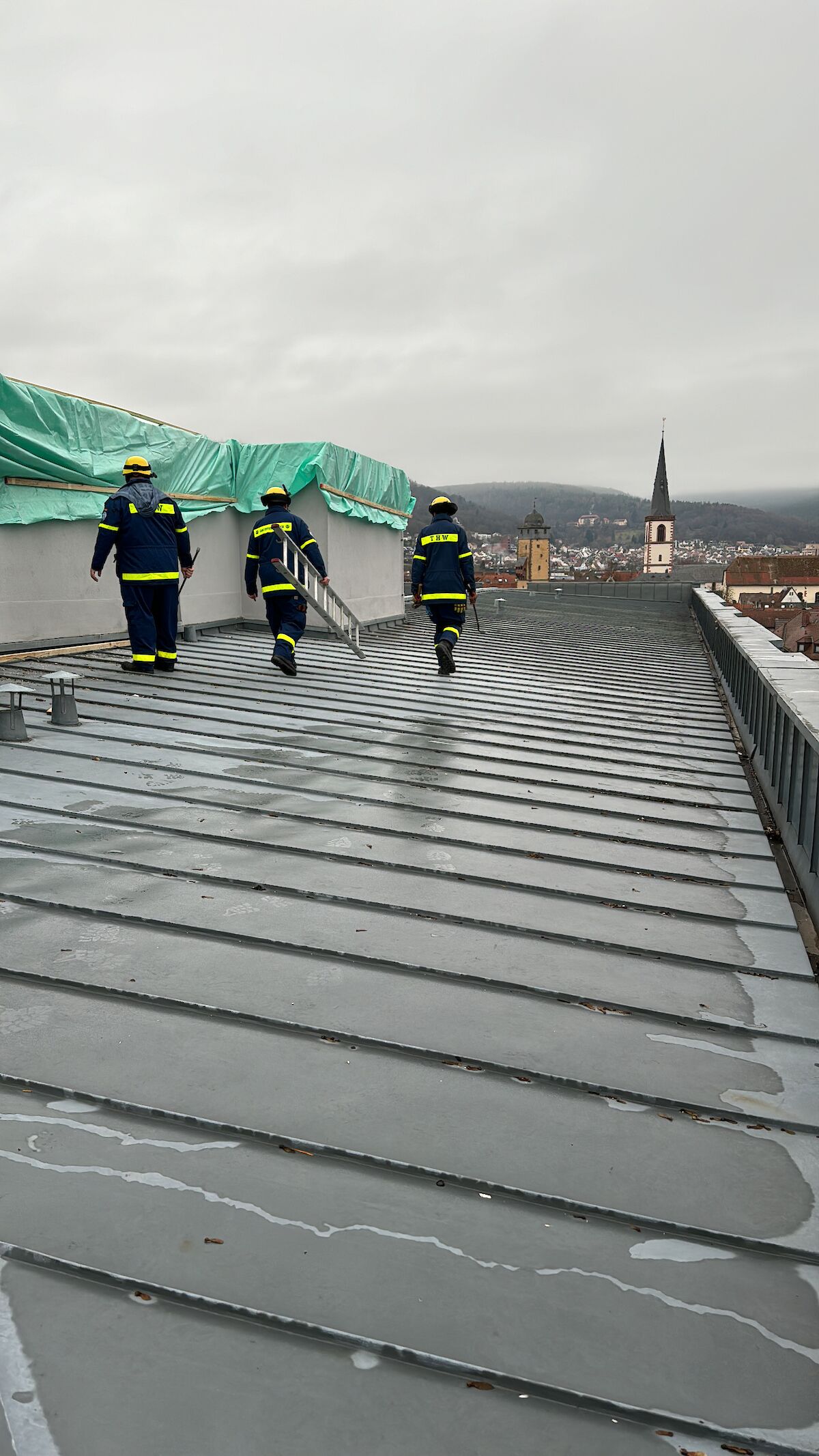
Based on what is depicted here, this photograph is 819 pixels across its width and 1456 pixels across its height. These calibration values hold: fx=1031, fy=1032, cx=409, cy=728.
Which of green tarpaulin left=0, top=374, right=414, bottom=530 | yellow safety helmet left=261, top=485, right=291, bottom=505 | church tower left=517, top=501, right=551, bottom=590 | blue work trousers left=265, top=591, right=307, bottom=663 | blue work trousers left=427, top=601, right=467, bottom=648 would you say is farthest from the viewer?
church tower left=517, top=501, right=551, bottom=590

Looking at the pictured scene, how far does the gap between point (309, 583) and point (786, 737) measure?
6.44 meters

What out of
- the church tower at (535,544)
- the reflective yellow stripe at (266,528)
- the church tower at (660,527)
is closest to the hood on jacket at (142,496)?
the reflective yellow stripe at (266,528)

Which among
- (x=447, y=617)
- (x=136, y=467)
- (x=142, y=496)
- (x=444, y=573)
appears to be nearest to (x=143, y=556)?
(x=142, y=496)

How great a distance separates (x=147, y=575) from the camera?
8.43 meters

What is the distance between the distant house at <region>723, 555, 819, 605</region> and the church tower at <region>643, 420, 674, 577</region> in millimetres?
70583

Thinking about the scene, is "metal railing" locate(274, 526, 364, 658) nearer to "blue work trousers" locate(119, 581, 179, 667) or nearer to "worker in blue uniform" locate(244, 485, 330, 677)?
"worker in blue uniform" locate(244, 485, 330, 677)

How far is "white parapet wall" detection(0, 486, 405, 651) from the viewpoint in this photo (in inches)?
364

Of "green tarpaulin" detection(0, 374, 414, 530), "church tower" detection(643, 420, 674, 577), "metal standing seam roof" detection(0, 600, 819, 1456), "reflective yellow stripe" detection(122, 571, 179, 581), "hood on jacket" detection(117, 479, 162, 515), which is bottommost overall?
"metal standing seam roof" detection(0, 600, 819, 1456)

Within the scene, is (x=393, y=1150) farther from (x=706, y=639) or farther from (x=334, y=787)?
(x=706, y=639)

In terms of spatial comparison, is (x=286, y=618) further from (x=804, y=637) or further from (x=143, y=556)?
(x=804, y=637)

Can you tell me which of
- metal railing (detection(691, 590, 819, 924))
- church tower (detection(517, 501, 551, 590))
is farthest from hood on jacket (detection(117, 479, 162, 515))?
church tower (detection(517, 501, 551, 590))

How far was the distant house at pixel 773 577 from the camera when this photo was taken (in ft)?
233

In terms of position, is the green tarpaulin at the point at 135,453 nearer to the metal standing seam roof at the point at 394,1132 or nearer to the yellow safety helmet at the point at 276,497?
the yellow safety helmet at the point at 276,497

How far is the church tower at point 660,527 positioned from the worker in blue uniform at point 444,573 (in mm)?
144419
